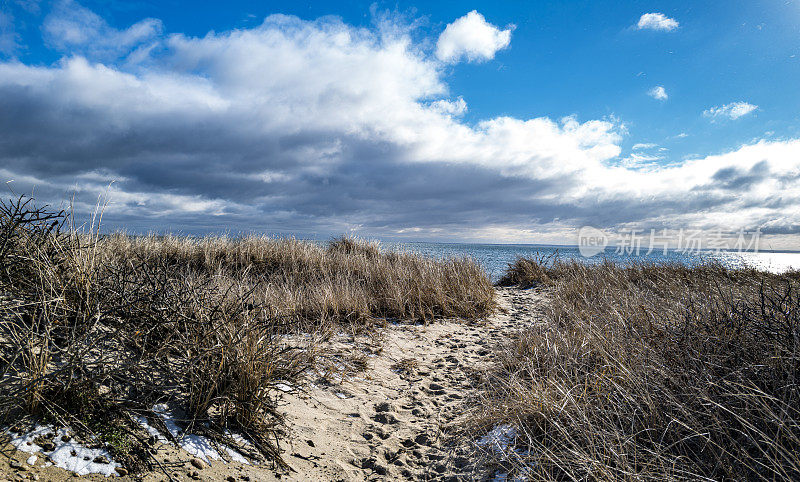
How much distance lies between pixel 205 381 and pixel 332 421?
1604 millimetres

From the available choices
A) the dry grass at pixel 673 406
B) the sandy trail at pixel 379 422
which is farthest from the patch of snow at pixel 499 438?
the sandy trail at pixel 379 422

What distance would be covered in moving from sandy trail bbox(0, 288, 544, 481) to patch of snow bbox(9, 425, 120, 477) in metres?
0.04

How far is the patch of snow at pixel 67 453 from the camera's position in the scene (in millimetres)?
1869

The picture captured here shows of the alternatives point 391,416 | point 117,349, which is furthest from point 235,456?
point 391,416

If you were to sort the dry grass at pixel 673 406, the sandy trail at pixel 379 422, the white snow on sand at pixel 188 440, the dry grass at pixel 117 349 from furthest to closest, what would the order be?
the sandy trail at pixel 379 422 < the white snow on sand at pixel 188 440 < the dry grass at pixel 673 406 < the dry grass at pixel 117 349

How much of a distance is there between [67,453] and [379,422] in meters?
2.69

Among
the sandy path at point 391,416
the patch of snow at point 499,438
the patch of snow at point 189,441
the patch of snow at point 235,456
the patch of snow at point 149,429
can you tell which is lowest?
the sandy path at point 391,416

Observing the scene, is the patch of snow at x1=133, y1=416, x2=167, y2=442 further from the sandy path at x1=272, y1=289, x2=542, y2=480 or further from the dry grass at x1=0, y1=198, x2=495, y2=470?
the sandy path at x1=272, y1=289, x2=542, y2=480

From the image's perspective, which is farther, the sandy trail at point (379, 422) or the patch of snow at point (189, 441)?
the sandy trail at point (379, 422)

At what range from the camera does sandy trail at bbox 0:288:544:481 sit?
8.23 feet

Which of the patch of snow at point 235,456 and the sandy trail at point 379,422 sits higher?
the patch of snow at point 235,456

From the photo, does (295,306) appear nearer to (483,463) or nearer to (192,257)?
(483,463)

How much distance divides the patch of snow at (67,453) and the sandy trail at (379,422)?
44mm

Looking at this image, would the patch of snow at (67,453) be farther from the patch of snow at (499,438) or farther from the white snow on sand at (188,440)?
the patch of snow at (499,438)
